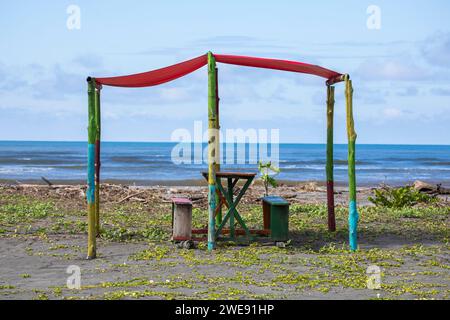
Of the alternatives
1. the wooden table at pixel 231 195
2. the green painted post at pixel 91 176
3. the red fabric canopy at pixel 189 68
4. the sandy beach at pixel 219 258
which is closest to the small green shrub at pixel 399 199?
the sandy beach at pixel 219 258

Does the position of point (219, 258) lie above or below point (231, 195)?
below

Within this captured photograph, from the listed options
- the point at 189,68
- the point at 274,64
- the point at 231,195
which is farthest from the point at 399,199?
the point at 189,68

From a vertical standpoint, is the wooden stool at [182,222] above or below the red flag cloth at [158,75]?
below

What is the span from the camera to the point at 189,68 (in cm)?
1145

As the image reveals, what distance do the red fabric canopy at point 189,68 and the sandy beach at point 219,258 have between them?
274cm

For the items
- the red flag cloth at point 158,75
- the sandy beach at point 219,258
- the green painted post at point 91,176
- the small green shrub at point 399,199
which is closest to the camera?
the sandy beach at point 219,258

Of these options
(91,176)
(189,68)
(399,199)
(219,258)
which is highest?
(189,68)

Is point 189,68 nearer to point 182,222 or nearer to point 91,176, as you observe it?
point 91,176

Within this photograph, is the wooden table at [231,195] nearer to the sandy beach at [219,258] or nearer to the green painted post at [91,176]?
the sandy beach at [219,258]

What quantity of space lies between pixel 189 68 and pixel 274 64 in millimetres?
1378

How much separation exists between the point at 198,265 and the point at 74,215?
6.54 metres

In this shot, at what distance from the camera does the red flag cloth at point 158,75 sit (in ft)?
36.9

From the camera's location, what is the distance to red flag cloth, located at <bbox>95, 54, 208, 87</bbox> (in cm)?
1125

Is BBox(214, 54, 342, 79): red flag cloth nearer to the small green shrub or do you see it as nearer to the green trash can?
the green trash can
